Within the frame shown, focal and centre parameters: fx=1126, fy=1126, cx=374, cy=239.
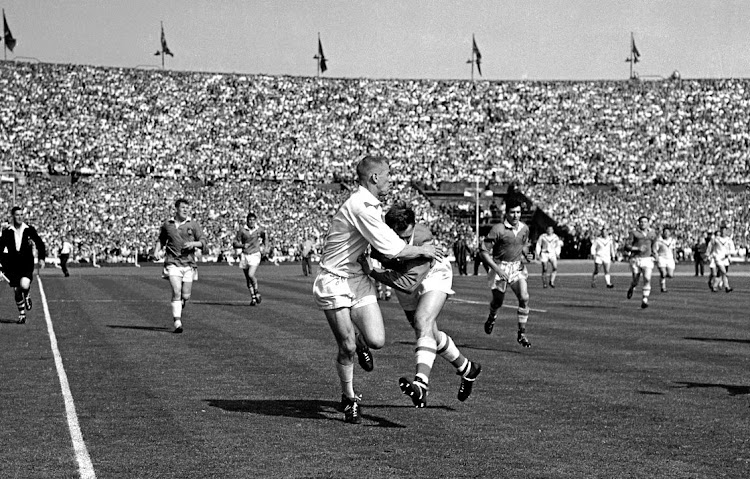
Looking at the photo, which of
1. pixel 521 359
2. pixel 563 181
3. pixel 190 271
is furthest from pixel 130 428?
pixel 563 181

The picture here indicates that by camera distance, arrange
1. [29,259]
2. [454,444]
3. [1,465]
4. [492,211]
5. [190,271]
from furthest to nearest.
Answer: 1. [492,211]
2. [29,259]
3. [190,271]
4. [454,444]
5. [1,465]

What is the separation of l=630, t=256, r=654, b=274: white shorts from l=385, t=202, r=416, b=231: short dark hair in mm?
16734

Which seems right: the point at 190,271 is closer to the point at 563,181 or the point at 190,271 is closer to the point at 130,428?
the point at 130,428

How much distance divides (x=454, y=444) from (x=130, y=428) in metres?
2.74

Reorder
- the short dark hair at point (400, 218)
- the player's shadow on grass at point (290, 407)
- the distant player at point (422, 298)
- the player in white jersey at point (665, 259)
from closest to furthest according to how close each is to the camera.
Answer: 1. the distant player at point (422, 298)
2. the player's shadow on grass at point (290, 407)
3. the short dark hair at point (400, 218)
4. the player in white jersey at point (665, 259)

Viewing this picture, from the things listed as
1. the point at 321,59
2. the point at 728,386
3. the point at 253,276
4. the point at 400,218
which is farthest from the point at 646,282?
the point at 321,59

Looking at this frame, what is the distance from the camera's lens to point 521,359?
14.9 meters

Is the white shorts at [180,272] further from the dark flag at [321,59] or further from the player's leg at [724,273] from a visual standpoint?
the dark flag at [321,59]

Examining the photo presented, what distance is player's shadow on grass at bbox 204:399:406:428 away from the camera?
391 inches

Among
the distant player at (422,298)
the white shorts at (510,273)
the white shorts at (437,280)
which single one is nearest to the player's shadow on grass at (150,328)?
the white shorts at (510,273)

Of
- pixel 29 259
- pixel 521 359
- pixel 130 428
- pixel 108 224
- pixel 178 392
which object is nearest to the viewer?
pixel 130 428

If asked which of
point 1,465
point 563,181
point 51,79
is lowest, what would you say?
point 1,465

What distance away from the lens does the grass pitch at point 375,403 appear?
7895mm

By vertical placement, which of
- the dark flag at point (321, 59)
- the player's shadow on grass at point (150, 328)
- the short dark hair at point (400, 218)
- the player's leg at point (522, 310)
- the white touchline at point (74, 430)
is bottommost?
the white touchline at point (74, 430)
